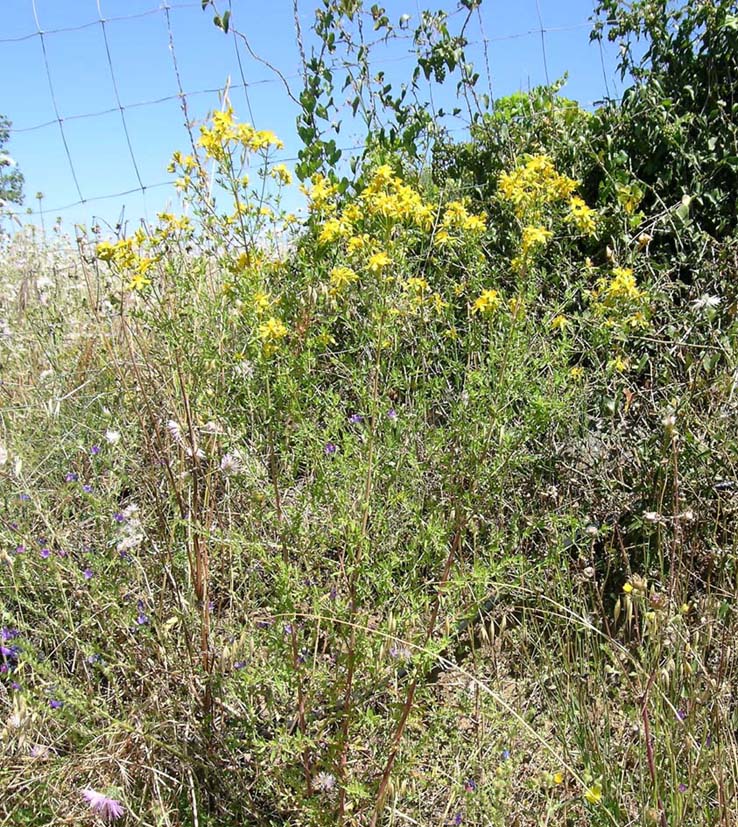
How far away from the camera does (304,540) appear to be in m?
1.71

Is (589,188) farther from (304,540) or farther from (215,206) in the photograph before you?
(304,540)

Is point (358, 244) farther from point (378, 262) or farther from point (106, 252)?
point (106, 252)

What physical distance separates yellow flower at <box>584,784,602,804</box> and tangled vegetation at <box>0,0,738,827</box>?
0.20 feet

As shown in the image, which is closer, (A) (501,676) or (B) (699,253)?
(A) (501,676)

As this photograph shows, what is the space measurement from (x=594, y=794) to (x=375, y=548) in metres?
0.68

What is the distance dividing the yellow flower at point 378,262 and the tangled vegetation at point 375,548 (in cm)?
1

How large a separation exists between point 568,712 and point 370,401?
957mm

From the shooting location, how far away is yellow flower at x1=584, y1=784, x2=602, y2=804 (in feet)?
4.95

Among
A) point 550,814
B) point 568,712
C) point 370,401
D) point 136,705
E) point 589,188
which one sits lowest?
point 550,814

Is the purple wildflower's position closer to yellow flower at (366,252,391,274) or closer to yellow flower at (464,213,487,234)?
yellow flower at (366,252,391,274)

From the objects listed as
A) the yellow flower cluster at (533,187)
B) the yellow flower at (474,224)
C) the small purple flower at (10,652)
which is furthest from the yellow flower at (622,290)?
the small purple flower at (10,652)

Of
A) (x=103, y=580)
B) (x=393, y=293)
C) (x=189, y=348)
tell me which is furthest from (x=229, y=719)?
(x=393, y=293)

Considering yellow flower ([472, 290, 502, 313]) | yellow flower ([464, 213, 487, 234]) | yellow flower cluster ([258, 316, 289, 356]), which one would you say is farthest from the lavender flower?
yellow flower ([464, 213, 487, 234])

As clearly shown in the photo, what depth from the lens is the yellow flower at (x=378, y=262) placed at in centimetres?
151
